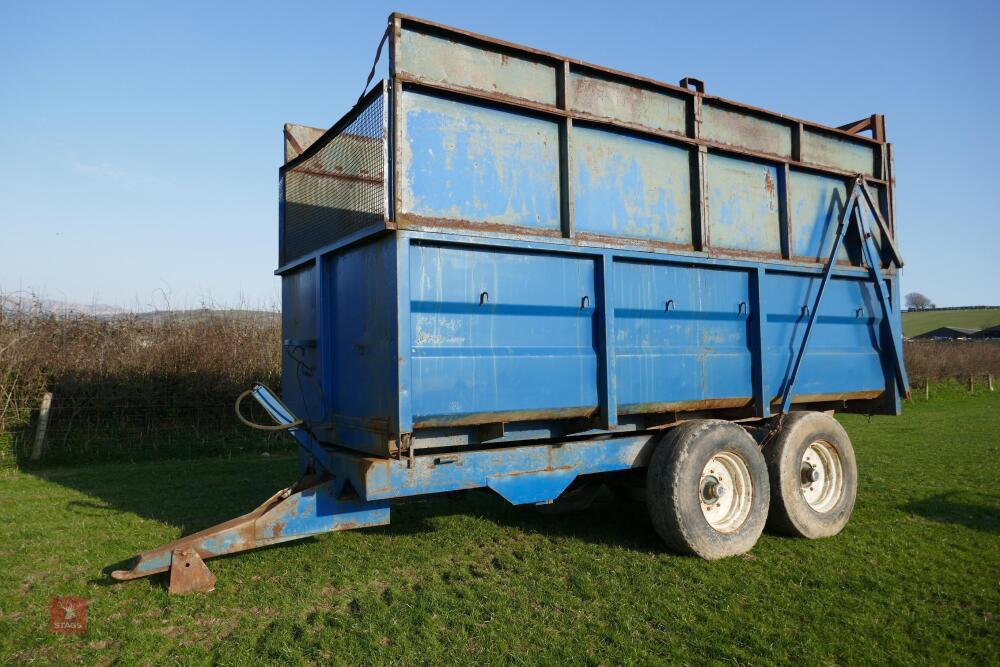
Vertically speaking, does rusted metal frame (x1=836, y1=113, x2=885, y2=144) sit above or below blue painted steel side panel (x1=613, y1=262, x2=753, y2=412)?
above

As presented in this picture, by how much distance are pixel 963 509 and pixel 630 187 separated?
183 inches

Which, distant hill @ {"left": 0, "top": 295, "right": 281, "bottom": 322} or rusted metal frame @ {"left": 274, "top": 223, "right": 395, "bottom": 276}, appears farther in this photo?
distant hill @ {"left": 0, "top": 295, "right": 281, "bottom": 322}

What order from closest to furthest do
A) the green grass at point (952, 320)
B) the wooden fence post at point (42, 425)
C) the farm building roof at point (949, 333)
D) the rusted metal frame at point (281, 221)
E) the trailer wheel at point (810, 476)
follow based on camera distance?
1. the trailer wheel at point (810, 476)
2. the rusted metal frame at point (281, 221)
3. the wooden fence post at point (42, 425)
4. the farm building roof at point (949, 333)
5. the green grass at point (952, 320)

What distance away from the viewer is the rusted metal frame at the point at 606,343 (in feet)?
15.6

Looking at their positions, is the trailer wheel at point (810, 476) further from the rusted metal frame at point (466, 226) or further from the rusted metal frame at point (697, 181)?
the rusted metal frame at point (466, 226)

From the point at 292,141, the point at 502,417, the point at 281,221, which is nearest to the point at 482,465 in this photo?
the point at 502,417

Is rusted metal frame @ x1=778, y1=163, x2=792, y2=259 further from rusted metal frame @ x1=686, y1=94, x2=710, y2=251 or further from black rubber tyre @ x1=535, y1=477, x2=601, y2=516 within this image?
black rubber tyre @ x1=535, y1=477, x2=601, y2=516

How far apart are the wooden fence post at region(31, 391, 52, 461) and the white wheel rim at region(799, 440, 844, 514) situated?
31.2 feet

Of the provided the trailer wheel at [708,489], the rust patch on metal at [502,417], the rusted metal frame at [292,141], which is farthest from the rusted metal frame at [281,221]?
the trailer wheel at [708,489]

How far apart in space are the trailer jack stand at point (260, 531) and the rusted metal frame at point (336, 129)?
2412 mm

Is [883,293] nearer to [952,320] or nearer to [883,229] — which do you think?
[883,229]

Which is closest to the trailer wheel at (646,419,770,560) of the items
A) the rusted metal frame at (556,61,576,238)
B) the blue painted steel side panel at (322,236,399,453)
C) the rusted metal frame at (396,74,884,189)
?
the rusted metal frame at (556,61,576,238)

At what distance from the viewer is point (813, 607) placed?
4.06 meters

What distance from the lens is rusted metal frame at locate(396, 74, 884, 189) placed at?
4.23m
